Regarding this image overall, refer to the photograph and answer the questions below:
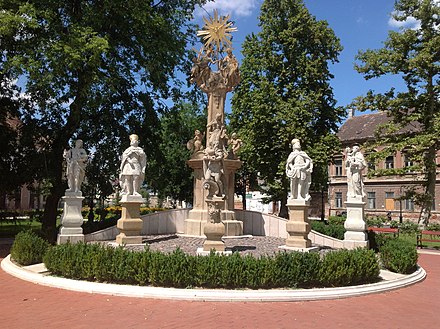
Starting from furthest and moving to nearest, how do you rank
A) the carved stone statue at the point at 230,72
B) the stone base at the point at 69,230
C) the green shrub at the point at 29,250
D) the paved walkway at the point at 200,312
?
1. the carved stone statue at the point at 230,72
2. the stone base at the point at 69,230
3. the green shrub at the point at 29,250
4. the paved walkway at the point at 200,312

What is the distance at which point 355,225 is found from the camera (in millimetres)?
13734

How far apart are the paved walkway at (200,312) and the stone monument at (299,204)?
3521 millimetres

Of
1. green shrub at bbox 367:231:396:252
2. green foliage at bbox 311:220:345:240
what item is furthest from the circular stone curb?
green foliage at bbox 311:220:345:240

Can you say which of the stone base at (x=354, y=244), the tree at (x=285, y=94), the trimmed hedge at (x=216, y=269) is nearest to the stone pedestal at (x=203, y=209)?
the stone base at (x=354, y=244)

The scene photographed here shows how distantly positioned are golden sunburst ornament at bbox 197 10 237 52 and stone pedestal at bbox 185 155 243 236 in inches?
193

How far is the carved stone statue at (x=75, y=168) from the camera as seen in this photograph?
527 inches

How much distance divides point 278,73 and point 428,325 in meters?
23.0

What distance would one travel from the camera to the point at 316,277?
906 centimetres

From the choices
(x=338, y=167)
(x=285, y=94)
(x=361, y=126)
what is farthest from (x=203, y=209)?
(x=361, y=126)

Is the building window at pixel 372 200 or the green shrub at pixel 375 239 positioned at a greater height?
the building window at pixel 372 200

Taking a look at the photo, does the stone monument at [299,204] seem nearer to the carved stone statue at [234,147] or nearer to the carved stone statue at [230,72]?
the carved stone statue at [234,147]

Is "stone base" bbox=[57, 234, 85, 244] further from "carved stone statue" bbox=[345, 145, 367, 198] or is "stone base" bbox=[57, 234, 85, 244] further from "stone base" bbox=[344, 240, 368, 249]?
"carved stone statue" bbox=[345, 145, 367, 198]

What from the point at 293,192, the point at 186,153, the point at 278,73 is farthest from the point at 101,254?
the point at 186,153

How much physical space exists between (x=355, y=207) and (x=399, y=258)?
2.95 m
